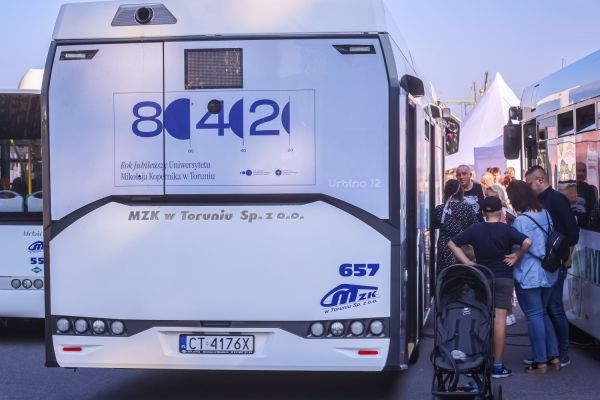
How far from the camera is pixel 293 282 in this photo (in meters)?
7.45

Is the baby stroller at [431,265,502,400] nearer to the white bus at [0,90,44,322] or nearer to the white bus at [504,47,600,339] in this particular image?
the white bus at [504,47,600,339]

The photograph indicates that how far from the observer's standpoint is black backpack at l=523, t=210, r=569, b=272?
9742mm

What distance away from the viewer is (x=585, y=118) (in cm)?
1029

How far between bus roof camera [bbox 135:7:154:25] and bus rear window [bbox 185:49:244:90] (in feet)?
1.17

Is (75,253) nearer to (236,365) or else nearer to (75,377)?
(236,365)

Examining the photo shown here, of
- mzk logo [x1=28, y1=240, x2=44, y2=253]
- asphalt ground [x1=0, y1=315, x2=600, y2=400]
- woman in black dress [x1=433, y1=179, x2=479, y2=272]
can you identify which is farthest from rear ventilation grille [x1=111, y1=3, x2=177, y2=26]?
woman in black dress [x1=433, y1=179, x2=479, y2=272]

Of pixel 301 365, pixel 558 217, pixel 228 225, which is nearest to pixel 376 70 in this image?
pixel 228 225

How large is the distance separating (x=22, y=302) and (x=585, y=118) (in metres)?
6.05

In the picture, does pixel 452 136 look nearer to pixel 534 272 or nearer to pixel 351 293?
pixel 534 272

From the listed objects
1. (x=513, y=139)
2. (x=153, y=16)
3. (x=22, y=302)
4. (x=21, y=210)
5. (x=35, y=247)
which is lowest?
(x=22, y=302)

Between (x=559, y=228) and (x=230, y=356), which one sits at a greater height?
(x=559, y=228)

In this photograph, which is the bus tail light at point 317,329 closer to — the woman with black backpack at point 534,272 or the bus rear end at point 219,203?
the bus rear end at point 219,203

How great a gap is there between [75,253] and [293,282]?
155 cm

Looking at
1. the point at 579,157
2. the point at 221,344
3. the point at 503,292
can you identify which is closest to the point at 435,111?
the point at 579,157
